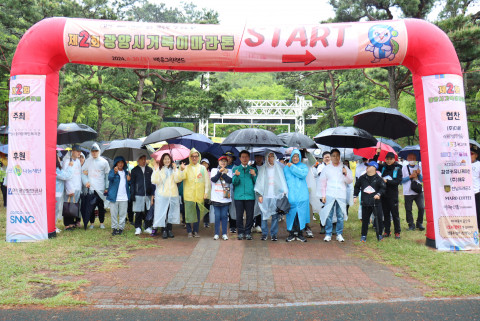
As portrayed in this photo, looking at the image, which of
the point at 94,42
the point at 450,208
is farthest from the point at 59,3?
the point at 450,208

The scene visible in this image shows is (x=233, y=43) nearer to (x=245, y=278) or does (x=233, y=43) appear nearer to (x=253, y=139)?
(x=253, y=139)

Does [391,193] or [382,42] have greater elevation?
[382,42]

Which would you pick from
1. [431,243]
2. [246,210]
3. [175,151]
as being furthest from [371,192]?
[175,151]

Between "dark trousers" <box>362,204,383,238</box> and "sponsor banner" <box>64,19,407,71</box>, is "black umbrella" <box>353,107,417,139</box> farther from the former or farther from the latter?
"dark trousers" <box>362,204,383,238</box>

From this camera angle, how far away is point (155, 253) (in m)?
6.34

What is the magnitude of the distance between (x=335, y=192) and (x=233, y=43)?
3459 millimetres

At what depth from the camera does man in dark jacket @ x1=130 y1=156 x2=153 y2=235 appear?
314 inches

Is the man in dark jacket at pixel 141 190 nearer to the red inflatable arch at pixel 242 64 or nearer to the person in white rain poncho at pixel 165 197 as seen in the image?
the person in white rain poncho at pixel 165 197

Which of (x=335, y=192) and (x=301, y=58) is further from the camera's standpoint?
(x=335, y=192)

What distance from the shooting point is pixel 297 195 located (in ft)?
24.5

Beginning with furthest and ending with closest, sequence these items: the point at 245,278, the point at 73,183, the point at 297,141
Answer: the point at 297,141
the point at 73,183
the point at 245,278

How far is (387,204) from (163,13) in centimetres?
5711

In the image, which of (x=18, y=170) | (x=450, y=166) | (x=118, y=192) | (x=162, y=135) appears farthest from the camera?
(x=162, y=135)

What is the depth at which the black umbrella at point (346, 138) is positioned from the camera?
7930 millimetres
